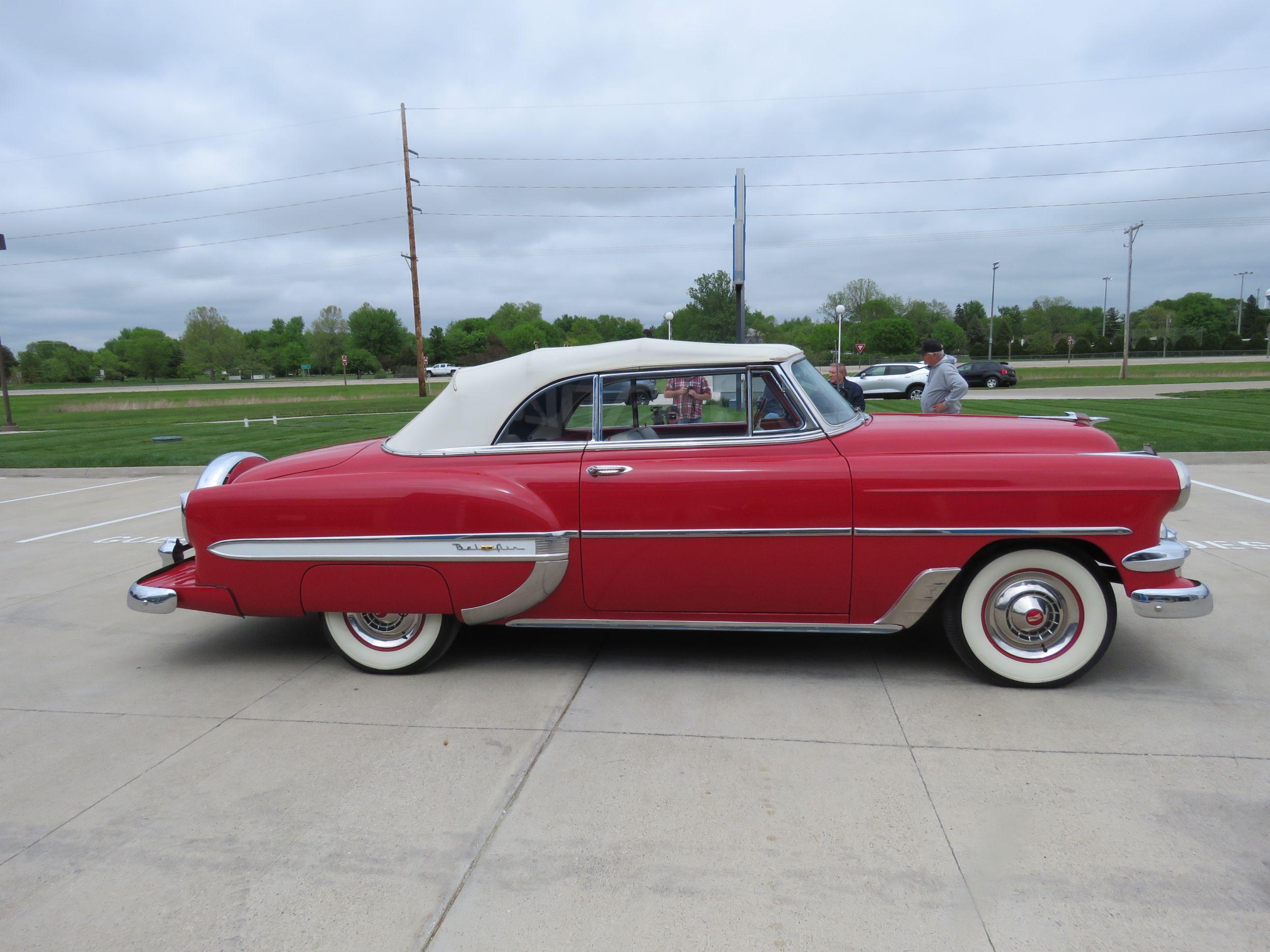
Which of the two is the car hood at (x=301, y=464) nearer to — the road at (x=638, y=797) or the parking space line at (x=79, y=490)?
the road at (x=638, y=797)

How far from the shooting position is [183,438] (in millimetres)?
16031

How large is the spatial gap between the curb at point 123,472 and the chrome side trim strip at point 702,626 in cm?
975

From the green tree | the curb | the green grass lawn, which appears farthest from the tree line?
the curb

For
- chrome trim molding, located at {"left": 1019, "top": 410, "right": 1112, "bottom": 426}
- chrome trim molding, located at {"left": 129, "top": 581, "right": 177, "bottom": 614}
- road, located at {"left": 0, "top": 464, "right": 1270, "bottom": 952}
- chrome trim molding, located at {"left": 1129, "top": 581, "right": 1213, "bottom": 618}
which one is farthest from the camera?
chrome trim molding, located at {"left": 1019, "top": 410, "right": 1112, "bottom": 426}

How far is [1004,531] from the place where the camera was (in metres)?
3.37

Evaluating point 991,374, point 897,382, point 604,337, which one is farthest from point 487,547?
point 604,337

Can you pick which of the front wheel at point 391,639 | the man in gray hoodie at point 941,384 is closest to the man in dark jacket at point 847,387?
the man in gray hoodie at point 941,384

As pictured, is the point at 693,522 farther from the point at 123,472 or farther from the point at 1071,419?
the point at 123,472

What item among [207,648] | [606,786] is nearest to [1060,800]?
[606,786]

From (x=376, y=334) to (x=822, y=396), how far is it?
117104mm

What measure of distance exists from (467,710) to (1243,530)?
6.53 metres

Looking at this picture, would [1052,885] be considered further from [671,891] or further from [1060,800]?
[671,891]

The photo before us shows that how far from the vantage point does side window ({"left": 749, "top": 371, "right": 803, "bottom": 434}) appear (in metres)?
3.67

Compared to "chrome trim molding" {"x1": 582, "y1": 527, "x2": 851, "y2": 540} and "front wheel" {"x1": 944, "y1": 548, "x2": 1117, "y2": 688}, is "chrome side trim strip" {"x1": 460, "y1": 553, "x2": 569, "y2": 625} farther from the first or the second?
"front wheel" {"x1": 944, "y1": 548, "x2": 1117, "y2": 688}
